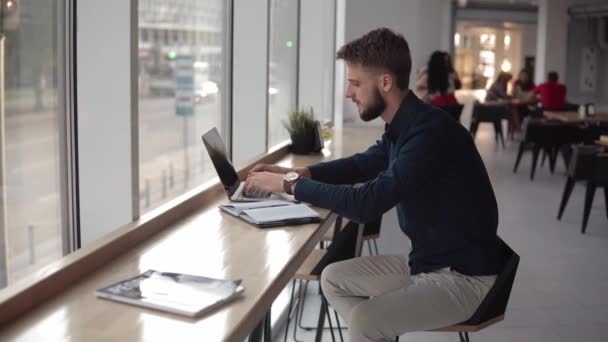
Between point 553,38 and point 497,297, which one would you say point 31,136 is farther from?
point 553,38

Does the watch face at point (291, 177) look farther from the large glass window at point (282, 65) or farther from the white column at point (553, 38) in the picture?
the white column at point (553, 38)

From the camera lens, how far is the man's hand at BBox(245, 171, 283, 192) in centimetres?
302

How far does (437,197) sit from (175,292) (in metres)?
1.01

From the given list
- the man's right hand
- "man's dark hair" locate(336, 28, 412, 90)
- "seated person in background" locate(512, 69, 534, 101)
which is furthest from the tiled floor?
"seated person in background" locate(512, 69, 534, 101)

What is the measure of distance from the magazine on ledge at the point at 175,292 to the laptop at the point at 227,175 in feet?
3.89

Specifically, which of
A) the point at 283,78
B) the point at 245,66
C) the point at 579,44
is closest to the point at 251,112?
the point at 245,66

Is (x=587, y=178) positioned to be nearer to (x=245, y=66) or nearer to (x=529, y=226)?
(x=529, y=226)

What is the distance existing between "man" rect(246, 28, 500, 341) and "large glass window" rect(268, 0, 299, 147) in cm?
273

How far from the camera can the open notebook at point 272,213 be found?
9.80 ft

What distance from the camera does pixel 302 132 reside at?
5.30 meters

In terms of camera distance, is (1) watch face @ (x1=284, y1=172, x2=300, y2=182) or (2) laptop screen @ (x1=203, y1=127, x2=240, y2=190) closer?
(1) watch face @ (x1=284, y1=172, x2=300, y2=182)

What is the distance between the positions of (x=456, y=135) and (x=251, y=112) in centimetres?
256

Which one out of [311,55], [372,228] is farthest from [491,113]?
[372,228]

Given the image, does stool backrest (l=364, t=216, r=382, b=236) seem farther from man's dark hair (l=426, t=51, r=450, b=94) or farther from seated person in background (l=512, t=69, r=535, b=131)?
seated person in background (l=512, t=69, r=535, b=131)
